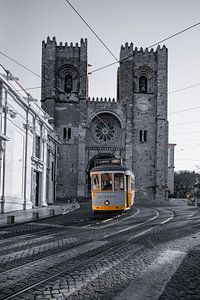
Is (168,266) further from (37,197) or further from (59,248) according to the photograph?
(37,197)

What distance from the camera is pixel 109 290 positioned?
5289 mm

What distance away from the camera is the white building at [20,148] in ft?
79.0

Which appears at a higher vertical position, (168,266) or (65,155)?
(65,155)

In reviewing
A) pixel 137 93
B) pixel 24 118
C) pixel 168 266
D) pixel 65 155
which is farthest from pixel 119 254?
pixel 137 93

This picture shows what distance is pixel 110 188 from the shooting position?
65.1ft

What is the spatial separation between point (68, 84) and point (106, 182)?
37192 mm

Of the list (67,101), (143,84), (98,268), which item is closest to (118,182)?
(98,268)

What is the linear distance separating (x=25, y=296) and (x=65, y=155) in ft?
158

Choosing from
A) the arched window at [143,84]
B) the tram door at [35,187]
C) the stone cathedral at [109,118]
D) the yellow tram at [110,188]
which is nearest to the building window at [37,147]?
the tram door at [35,187]

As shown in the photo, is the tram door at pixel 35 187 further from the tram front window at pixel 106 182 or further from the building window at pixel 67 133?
the building window at pixel 67 133

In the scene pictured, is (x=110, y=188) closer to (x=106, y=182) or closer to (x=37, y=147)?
(x=106, y=182)

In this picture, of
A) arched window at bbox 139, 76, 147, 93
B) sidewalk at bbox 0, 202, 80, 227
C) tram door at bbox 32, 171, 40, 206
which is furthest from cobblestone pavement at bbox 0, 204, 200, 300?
arched window at bbox 139, 76, 147, 93

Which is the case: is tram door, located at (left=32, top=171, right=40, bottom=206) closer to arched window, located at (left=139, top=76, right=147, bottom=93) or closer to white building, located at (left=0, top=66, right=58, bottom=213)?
white building, located at (left=0, top=66, right=58, bottom=213)

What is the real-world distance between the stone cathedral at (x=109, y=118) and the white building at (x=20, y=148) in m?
16.5
